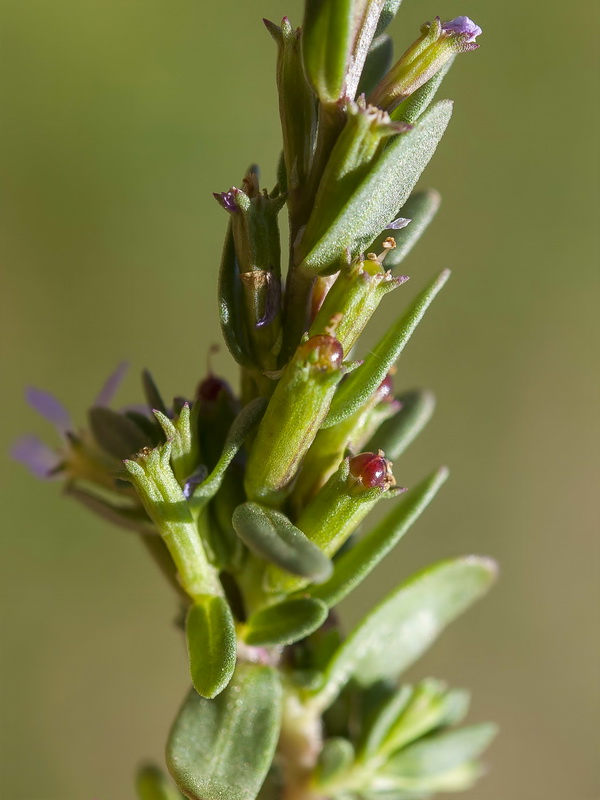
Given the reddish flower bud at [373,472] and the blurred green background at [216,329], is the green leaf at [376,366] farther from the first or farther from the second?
the blurred green background at [216,329]

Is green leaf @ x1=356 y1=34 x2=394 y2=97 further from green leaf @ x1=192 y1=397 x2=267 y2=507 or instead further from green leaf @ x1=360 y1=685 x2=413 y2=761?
green leaf @ x1=360 y1=685 x2=413 y2=761

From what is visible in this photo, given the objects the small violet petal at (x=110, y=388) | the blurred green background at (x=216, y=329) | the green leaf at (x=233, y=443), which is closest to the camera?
the green leaf at (x=233, y=443)

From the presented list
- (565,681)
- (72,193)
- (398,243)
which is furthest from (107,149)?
(565,681)

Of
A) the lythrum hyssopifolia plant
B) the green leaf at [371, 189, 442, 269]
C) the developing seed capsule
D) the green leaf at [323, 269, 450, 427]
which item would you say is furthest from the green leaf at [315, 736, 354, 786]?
the green leaf at [371, 189, 442, 269]

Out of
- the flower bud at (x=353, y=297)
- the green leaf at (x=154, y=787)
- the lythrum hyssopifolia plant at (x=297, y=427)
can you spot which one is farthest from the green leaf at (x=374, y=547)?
the green leaf at (x=154, y=787)

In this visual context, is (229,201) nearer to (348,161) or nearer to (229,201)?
(229,201)

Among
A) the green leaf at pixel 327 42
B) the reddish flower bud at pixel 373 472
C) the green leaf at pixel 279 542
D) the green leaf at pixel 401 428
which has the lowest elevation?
the green leaf at pixel 279 542

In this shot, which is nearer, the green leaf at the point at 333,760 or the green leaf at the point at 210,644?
the green leaf at the point at 210,644
